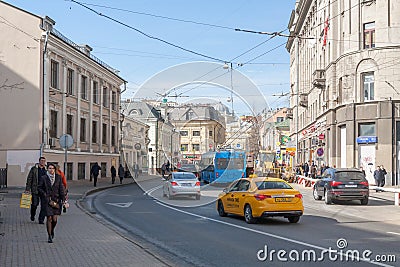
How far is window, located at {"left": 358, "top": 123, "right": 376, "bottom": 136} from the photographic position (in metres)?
37.1

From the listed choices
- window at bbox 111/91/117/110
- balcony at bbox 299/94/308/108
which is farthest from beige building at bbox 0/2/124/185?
balcony at bbox 299/94/308/108

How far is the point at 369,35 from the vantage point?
37.5 m

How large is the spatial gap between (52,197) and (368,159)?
98.8 ft

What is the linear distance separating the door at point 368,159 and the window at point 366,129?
88cm

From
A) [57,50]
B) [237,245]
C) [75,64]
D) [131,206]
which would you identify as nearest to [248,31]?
[131,206]

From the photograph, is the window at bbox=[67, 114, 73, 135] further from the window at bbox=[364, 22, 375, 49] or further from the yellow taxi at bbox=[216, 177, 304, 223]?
the yellow taxi at bbox=[216, 177, 304, 223]

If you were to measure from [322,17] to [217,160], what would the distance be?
59.1ft

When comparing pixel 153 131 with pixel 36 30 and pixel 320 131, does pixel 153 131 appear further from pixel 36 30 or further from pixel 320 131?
pixel 36 30

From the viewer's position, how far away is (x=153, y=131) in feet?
203

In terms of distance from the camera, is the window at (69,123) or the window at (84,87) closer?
the window at (69,123)

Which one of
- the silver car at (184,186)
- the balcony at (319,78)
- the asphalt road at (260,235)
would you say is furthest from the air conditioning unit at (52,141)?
the balcony at (319,78)

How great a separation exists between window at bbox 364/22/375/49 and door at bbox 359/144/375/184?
729cm

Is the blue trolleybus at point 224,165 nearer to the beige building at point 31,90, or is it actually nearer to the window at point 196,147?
the window at point 196,147

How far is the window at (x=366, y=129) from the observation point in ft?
122
